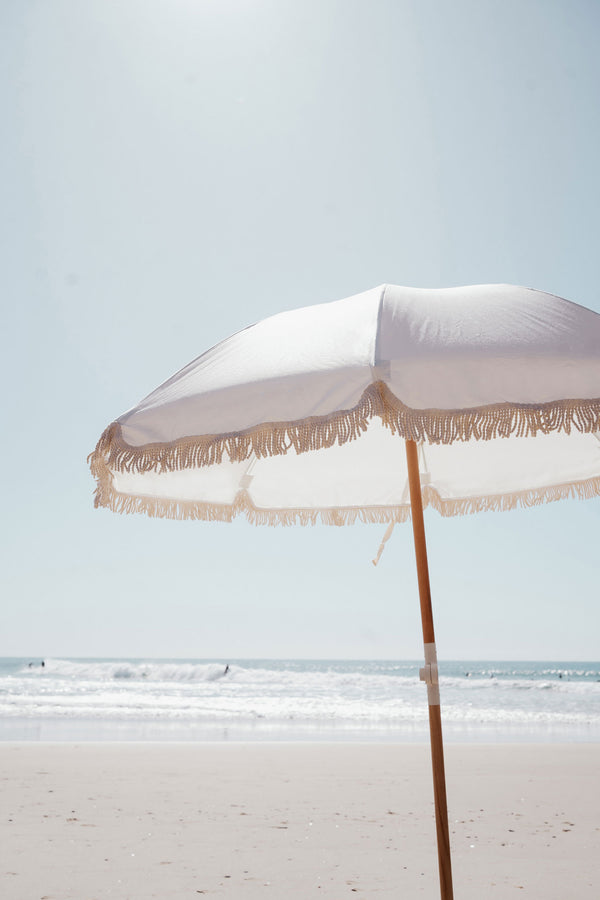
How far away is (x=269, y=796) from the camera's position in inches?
279

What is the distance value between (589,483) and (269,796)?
5299 millimetres

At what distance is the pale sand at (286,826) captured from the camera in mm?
4152

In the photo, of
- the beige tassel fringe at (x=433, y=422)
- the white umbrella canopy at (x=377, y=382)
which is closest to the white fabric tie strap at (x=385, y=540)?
the white umbrella canopy at (x=377, y=382)

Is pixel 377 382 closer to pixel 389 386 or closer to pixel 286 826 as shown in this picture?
pixel 389 386

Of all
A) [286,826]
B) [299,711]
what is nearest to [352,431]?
[286,826]

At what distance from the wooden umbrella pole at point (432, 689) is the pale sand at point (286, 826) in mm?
2030

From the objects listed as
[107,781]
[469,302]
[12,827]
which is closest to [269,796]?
[107,781]

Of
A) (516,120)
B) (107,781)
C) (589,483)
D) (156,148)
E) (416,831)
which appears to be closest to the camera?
(589,483)

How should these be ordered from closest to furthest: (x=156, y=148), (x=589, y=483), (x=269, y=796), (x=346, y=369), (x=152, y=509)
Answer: (x=346, y=369)
(x=152, y=509)
(x=589, y=483)
(x=269, y=796)
(x=156, y=148)

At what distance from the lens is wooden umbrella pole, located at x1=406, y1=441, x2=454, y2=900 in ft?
7.27

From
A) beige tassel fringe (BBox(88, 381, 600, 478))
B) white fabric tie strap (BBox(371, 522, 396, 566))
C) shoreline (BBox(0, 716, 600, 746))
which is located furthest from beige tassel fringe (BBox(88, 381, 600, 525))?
shoreline (BBox(0, 716, 600, 746))

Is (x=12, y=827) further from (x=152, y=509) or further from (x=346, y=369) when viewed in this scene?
(x=346, y=369)

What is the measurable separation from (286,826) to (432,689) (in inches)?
159

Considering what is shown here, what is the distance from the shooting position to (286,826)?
5656 millimetres
